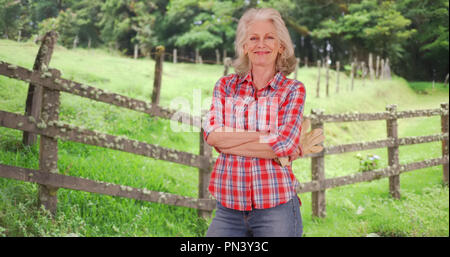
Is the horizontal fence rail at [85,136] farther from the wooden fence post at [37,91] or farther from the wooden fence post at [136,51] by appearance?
the wooden fence post at [136,51]

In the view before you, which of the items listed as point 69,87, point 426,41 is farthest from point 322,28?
point 69,87

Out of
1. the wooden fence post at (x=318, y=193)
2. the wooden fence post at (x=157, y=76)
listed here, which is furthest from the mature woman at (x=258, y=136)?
the wooden fence post at (x=157, y=76)

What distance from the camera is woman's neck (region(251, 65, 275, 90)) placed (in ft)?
4.47

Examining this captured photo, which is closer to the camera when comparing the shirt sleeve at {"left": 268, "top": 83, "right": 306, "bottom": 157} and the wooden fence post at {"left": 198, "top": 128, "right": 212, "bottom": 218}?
the shirt sleeve at {"left": 268, "top": 83, "right": 306, "bottom": 157}

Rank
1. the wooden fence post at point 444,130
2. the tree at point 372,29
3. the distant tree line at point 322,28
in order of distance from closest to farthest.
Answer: the distant tree line at point 322,28, the tree at point 372,29, the wooden fence post at point 444,130

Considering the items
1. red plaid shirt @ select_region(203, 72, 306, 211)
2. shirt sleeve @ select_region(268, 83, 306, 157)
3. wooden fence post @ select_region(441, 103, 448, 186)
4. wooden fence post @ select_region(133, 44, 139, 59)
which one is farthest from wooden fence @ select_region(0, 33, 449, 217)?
wooden fence post @ select_region(441, 103, 448, 186)

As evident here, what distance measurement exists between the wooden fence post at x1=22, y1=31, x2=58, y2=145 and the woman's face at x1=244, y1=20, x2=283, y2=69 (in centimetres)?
135

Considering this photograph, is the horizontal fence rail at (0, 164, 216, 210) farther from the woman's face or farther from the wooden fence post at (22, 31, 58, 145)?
the woman's face

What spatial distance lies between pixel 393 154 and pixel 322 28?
5.61ft

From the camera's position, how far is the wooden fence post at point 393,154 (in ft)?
13.1

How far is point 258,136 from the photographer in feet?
3.99

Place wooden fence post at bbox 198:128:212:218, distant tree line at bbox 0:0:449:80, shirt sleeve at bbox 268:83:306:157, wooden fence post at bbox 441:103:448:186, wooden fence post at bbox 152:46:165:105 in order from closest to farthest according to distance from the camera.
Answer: shirt sleeve at bbox 268:83:306:157 < wooden fence post at bbox 198:128:212:218 < distant tree line at bbox 0:0:449:80 < wooden fence post at bbox 152:46:165:105 < wooden fence post at bbox 441:103:448:186

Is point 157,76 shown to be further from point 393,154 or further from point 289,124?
point 289,124

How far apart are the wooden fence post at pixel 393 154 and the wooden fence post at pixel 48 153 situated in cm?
349
